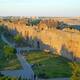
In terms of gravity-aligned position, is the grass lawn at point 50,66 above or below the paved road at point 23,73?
below

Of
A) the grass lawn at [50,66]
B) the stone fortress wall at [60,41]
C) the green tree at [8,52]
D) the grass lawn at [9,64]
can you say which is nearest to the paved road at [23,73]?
the grass lawn at [50,66]

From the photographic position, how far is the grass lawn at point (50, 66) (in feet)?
81.7

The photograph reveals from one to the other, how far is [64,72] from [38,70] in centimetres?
224

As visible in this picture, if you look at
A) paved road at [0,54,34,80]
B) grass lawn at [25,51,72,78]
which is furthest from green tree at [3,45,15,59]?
paved road at [0,54,34,80]

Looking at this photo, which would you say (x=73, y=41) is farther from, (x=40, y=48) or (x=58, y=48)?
(x=40, y=48)

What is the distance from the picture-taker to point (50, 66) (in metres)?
Result: 28.9

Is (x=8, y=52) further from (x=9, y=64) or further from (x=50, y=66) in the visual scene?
(x=50, y=66)

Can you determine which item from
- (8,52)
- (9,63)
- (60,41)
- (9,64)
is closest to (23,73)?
(9,64)

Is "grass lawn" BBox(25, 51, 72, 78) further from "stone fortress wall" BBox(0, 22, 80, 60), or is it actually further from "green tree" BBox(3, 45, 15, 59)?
"green tree" BBox(3, 45, 15, 59)

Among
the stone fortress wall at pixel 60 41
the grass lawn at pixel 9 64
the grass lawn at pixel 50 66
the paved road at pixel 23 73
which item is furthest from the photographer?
the stone fortress wall at pixel 60 41

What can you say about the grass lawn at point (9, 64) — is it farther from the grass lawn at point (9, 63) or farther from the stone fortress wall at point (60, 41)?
the stone fortress wall at point (60, 41)

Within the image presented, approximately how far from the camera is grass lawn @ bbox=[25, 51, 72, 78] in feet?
81.7

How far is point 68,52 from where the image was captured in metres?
34.6

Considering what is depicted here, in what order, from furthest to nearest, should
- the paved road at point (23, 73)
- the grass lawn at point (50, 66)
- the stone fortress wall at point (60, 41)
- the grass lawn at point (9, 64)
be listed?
1. the stone fortress wall at point (60, 41)
2. the grass lawn at point (9, 64)
3. the grass lawn at point (50, 66)
4. the paved road at point (23, 73)
